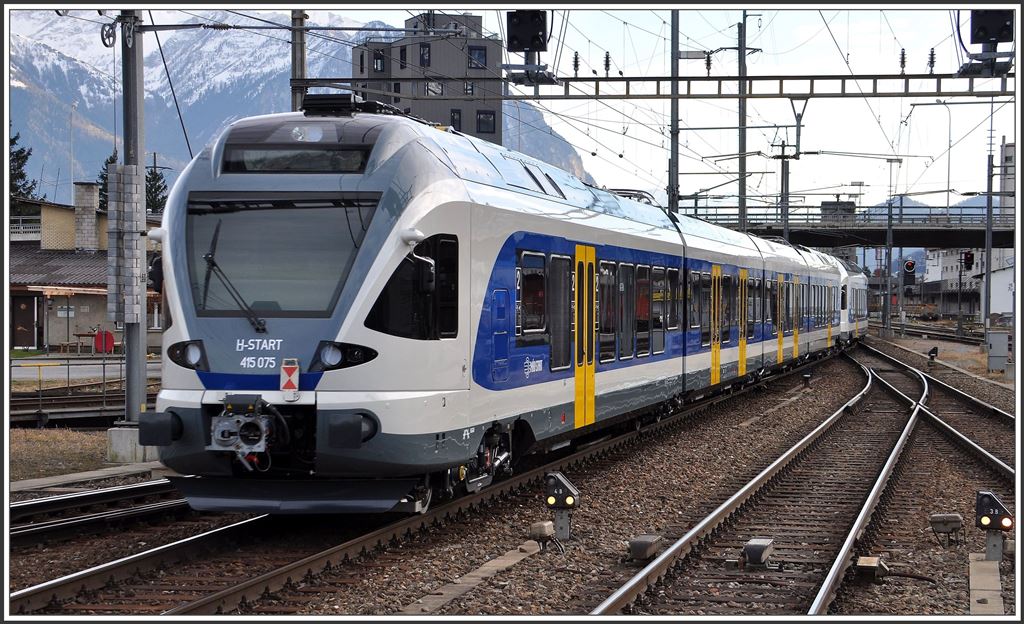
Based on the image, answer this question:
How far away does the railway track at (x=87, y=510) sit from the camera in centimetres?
1010

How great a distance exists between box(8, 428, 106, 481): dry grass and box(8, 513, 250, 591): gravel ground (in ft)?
14.3

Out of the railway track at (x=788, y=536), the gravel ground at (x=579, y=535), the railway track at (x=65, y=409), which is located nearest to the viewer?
the gravel ground at (x=579, y=535)

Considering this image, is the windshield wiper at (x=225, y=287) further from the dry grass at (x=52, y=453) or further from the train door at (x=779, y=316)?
the train door at (x=779, y=316)

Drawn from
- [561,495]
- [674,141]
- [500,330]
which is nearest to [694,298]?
[500,330]

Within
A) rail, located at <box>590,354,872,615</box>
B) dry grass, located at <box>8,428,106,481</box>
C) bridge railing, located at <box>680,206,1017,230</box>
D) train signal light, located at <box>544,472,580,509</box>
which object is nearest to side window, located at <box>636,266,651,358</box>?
rail, located at <box>590,354,872,615</box>

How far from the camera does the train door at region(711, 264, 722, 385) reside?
70.9 ft

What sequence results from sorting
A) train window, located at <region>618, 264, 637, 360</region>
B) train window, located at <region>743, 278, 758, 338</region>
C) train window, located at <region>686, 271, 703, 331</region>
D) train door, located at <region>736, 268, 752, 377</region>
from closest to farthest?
train window, located at <region>618, 264, 637, 360</region>, train window, located at <region>686, 271, 703, 331</region>, train door, located at <region>736, 268, 752, 377</region>, train window, located at <region>743, 278, 758, 338</region>

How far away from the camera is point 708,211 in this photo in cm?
7275

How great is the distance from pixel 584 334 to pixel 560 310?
928 mm

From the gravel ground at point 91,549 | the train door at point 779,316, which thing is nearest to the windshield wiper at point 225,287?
the gravel ground at point 91,549

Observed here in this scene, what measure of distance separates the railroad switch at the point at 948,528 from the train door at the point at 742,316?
13.3 metres

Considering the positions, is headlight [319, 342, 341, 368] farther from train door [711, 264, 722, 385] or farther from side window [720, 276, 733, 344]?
side window [720, 276, 733, 344]

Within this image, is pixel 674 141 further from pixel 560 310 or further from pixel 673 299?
pixel 560 310

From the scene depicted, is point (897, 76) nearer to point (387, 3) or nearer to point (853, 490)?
point (853, 490)
